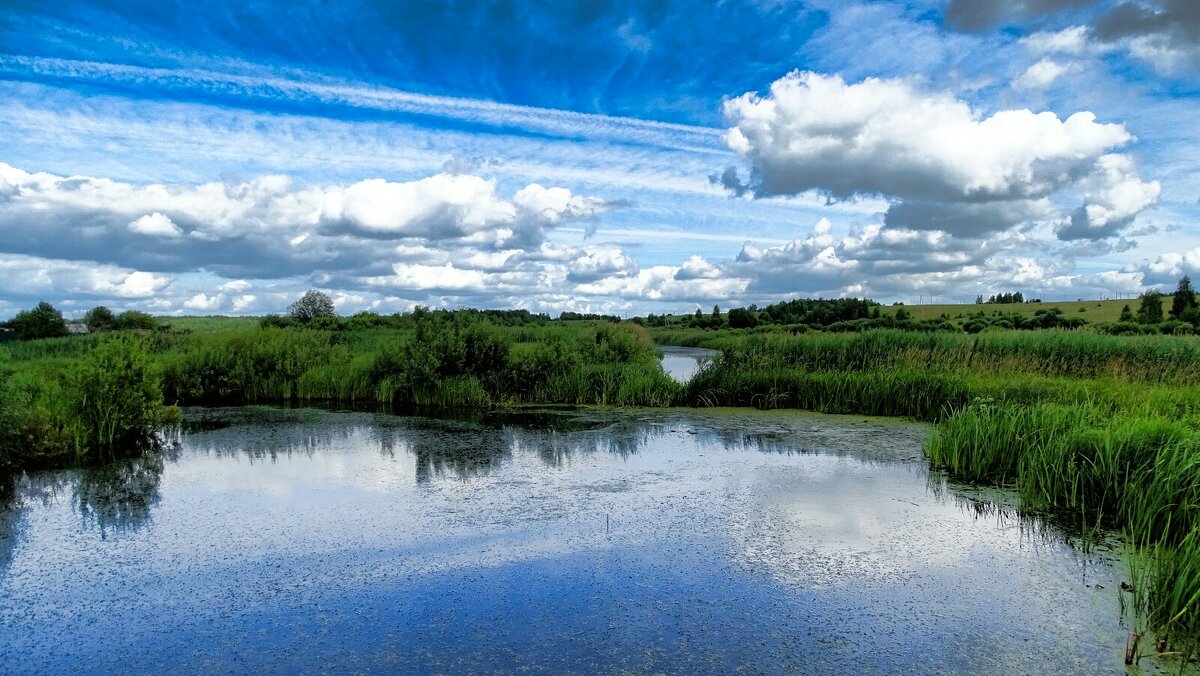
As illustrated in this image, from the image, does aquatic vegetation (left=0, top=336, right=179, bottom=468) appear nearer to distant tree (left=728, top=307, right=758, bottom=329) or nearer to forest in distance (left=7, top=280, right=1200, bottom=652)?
forest in distance (left=7, top=280, right=1200, bottom=652)

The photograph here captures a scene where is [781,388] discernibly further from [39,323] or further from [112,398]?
[39,323]

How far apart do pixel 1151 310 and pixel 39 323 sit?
52.0 m

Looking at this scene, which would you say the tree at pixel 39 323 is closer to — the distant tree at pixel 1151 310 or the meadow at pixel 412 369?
the meadow at pixel 412 369

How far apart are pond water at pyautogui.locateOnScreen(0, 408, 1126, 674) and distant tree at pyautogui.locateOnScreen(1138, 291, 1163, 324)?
40081mm

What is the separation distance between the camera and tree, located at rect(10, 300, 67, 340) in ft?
70.5

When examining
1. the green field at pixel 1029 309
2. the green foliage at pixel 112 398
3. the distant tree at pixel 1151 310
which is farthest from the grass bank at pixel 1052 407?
the green field at pixel 1029 309

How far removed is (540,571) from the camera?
5.27 m

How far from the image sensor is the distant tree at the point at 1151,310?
39.6 metres

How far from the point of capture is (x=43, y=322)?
21.8 metres

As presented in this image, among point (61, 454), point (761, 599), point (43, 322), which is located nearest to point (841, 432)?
point (761, 599)

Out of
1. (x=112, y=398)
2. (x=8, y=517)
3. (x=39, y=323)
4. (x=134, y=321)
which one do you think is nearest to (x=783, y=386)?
(x=112, y=398)

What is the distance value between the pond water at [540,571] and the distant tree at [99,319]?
18083 mm

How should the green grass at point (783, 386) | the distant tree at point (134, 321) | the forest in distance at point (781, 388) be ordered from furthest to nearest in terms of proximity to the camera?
1. the distant tree at point (134, 321)
2. the green grass at point (783, 386)
3. the forest in distance at point (781, 388)

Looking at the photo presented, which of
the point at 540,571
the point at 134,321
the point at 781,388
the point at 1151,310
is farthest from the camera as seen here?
the point at 1151,310
